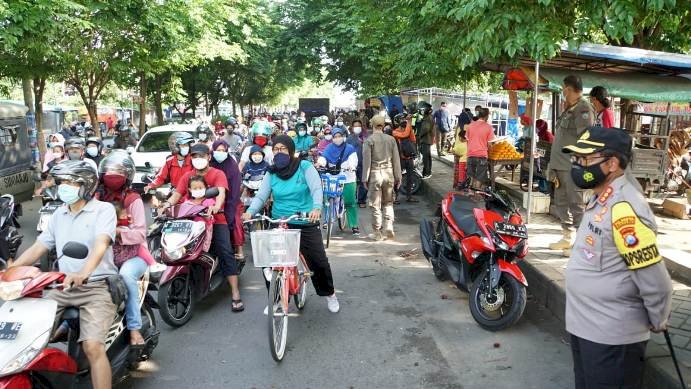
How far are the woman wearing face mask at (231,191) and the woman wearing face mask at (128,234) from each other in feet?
6.21

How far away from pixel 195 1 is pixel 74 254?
14.4 metres

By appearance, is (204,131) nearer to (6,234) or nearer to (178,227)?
(6,234)

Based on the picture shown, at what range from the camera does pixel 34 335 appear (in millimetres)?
3004

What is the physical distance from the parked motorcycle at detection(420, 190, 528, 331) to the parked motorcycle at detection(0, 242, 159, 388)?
3263 millimetres

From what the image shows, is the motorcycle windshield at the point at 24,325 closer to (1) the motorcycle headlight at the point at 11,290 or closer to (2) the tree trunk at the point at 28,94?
(1) the motorcycle headlight at the point at 11,290

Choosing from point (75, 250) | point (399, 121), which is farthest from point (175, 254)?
point (399, 121)

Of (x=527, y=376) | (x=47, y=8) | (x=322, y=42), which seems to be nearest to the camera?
(x=527, y=376)

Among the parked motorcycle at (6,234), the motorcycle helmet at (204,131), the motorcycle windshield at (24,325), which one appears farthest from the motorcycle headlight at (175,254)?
the motorcycle helmet at (204,131)

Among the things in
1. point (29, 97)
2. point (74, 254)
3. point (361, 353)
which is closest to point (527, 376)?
point (361, 353)

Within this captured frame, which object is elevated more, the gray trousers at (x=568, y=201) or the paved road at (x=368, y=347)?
the gray trousers at (x=568, y=201)

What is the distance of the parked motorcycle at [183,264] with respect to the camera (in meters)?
4.93

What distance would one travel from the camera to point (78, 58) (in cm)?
1360

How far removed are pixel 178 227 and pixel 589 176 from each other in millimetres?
3511

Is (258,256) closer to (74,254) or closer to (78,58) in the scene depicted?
(74,254)
